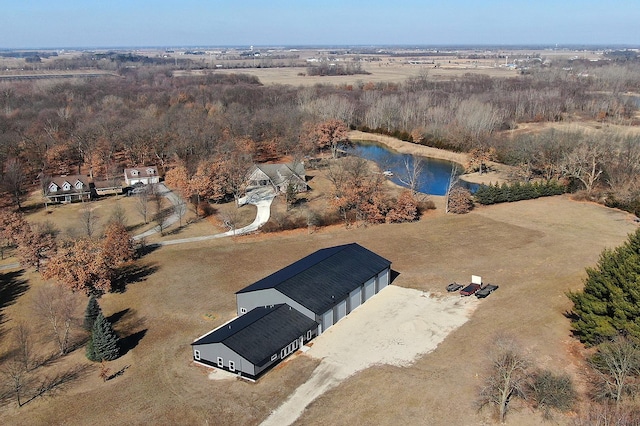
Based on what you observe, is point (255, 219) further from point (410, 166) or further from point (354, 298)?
point (410, 166)

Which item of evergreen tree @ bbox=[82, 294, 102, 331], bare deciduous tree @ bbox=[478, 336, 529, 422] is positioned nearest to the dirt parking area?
bare deciduous tree @ bbox=[478, 336, 529, 422]

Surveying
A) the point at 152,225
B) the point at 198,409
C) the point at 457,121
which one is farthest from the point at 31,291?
the point at 457,121

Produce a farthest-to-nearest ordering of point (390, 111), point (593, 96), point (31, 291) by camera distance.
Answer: point (593, 96), point (390, 111), point (31, 291)

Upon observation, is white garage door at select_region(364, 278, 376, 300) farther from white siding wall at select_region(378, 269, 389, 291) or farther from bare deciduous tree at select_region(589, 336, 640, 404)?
bare deciduous tree at select_region(589, 336, 640, 404)

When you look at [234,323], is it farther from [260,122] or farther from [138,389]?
[260,122]

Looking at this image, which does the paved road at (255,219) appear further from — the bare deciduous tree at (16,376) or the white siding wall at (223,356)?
the white siding wall at (223,356)
